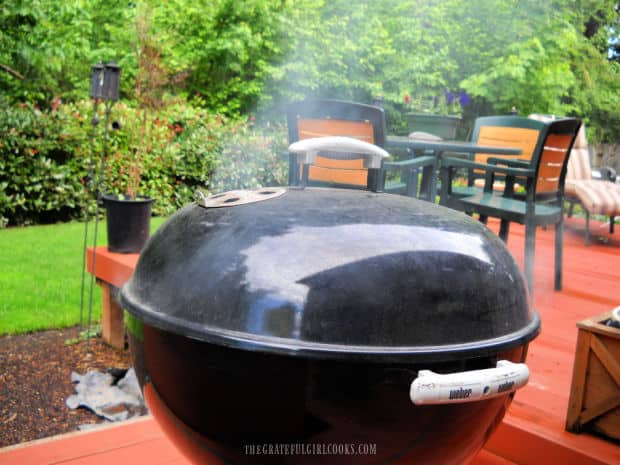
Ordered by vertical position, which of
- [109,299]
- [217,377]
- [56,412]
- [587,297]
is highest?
[217,377]

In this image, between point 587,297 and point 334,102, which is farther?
point 587,297

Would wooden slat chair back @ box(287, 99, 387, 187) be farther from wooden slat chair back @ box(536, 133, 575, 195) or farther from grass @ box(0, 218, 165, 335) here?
grass @ box(0, 218, 165, 335)

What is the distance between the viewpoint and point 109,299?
326cm

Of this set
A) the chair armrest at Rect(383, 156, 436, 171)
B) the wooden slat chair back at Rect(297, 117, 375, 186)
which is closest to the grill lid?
Result: the wooden slat chair back at Rect(297, 117, 375, 186)

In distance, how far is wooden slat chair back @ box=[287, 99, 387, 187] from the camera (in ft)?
9.46

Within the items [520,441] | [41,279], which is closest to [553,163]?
[520,441]

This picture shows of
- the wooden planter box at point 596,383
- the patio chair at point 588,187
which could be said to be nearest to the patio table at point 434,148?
the patio chair at point 588,187

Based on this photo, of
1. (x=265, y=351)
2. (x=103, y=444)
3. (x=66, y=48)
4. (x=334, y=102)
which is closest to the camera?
(x=265, y=351)

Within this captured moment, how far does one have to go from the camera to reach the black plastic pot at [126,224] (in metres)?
→ 3.24

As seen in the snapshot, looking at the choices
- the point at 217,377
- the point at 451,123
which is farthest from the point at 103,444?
the point at 451,123

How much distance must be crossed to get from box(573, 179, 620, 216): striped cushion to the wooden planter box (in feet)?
10.6

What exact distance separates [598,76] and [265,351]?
4.06 meters

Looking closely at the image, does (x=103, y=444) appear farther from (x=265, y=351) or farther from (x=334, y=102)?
(x=334, y=102)

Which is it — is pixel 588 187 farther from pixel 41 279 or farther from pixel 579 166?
pixel 41 279
